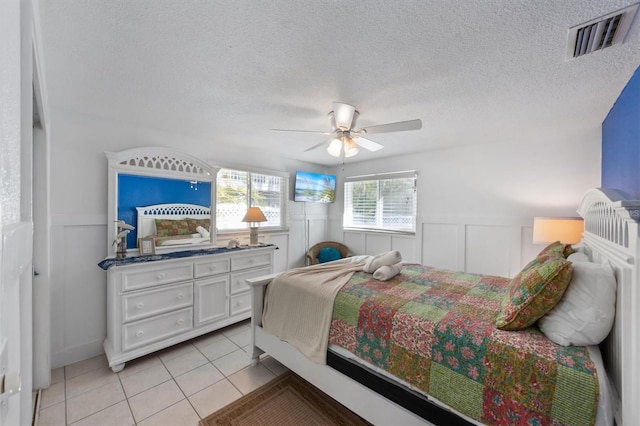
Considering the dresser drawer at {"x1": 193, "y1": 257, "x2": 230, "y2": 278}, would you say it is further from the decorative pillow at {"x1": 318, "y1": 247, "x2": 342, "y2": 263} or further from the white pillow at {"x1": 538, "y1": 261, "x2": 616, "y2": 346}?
the white pillow at {"x1": 538, "y1": 261, "x2": 616, "y2": 346}

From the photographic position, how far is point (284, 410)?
191 centimetres

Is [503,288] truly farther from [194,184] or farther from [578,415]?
[194,184]

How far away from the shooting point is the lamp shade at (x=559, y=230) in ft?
8.37

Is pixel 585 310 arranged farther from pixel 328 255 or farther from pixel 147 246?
pixel 328 255

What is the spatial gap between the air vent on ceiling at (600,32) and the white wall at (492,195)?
1.90 metres

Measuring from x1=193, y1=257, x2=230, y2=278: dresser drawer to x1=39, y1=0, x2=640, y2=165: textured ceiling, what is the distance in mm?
1492

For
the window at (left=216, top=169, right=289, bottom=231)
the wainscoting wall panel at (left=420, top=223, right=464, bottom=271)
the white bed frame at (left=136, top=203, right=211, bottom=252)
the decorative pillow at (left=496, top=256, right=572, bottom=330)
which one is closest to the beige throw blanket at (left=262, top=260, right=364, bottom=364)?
the decorative pillow at (left=496, top=256, right=572, bottom=330)

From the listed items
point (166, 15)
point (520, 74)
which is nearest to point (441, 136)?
point (520, 74)

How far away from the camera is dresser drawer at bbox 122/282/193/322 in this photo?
236 cm

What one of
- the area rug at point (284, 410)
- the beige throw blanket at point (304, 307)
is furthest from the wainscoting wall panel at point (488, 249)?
the area rug at point (284, 410)

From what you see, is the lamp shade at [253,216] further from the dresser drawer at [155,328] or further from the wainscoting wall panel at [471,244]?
the wainscoting wall panel at [471,244]

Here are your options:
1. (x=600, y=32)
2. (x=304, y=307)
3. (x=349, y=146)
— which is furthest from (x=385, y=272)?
(x=600, y=32)

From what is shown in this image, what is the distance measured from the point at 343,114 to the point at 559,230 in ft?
7.98

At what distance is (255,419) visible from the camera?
182 centimetres
